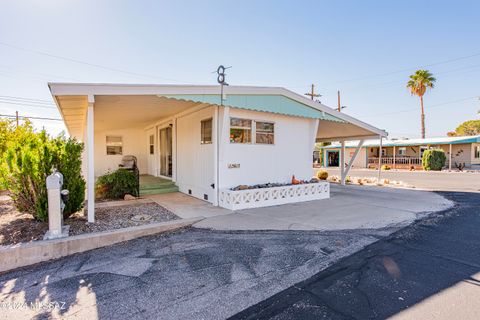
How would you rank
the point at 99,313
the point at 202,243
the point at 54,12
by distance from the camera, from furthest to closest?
1. the point at 54,12
2. the point at 202,243
3. the point at 99,313

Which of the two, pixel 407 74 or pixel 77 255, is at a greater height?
pixel 407 74

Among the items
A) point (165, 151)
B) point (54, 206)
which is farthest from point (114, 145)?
point (54, 206)

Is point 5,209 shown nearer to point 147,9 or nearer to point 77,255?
point 77,255

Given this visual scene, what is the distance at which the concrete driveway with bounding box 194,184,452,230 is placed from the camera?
5.48m

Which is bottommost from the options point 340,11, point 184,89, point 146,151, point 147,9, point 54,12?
point 146,151

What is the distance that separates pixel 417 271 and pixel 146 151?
42.7ft

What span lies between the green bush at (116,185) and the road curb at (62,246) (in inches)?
152

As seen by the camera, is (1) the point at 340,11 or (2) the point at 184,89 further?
Answer: (1) the point at 340,11

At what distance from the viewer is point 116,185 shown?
834 cm

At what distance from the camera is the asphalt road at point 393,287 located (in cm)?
246

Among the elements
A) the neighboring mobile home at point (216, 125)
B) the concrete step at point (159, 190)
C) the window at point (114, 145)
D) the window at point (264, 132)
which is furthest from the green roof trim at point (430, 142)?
the window at point (114, 145)

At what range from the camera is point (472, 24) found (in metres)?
13.8

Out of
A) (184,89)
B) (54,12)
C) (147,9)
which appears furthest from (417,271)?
(54,12)

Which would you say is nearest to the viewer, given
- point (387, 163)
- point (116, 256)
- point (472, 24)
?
point (116, 256)
